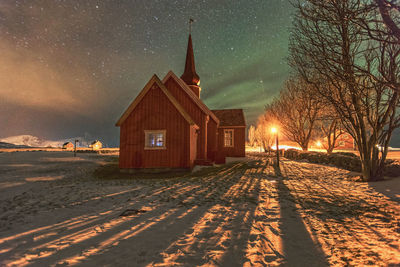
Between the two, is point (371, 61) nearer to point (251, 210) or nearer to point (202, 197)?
point (251, 210)

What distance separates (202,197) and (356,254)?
4.08 meters

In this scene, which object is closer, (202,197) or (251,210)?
(251,210)

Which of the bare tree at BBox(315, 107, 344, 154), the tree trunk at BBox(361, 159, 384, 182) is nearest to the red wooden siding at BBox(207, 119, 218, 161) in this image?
the bare tree at BBox(315, 107, 344, 154)

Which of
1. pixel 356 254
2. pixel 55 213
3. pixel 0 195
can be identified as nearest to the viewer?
pixel 356 254

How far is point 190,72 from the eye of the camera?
69.2 feet

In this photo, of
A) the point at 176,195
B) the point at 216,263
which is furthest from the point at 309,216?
the point at 176,195

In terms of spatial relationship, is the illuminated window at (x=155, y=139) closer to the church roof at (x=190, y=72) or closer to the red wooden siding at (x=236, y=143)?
the church roof at (x=190, y=72)

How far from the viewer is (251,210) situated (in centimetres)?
487

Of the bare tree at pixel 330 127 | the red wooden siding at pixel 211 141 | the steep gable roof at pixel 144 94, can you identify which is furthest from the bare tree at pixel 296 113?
the steep gable roof at pixel 144 94

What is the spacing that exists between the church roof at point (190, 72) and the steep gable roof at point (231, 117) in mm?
6078

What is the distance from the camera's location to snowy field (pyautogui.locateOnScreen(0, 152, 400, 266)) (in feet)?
9.27

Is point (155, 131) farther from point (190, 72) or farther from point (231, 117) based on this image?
point (231, 117)

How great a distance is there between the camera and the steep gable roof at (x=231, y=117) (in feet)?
76.7

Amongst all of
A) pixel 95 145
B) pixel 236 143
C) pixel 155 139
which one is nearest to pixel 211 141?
pixel 236 143
